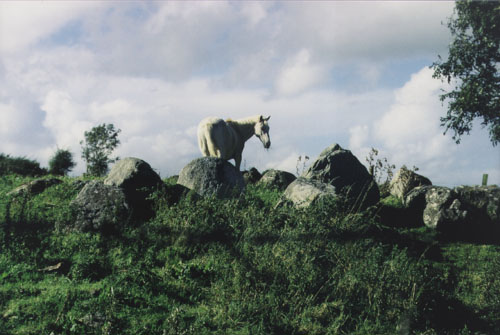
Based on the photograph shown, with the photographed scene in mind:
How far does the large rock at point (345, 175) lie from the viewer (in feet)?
44.7

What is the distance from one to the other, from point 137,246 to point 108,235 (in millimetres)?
938

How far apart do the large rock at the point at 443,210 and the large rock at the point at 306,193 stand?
11.7ft

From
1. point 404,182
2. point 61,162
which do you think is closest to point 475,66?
point 404,182

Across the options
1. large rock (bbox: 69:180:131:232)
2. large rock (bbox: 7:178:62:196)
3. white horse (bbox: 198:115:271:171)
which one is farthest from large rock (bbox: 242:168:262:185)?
large rock (bbox: 69:180:131:232)

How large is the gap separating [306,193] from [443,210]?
4.42 meters

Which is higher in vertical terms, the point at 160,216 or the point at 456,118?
the point at 456,118

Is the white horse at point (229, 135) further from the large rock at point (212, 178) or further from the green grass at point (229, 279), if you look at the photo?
the green grass at point (229, 279)

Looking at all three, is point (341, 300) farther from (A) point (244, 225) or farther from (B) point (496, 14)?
(B) point (496, 14)

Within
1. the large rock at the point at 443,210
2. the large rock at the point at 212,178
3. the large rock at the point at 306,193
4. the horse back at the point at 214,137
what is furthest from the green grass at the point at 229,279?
the horse back at the point at 214,137

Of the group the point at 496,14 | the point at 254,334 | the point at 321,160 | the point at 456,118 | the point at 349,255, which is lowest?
the point at 254,334

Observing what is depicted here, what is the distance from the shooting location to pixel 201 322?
6.70m

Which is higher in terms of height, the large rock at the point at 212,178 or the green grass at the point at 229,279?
the large rock at the point at 212,178

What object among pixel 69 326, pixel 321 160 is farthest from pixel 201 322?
pixel 321 160

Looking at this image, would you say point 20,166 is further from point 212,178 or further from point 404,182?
point 404,182
